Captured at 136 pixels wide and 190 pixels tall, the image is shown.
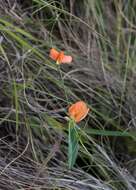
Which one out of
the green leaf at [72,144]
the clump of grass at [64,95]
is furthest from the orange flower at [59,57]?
the green leaf at [72,144]

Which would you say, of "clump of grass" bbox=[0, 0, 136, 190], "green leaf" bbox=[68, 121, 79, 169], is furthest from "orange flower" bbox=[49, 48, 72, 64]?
"green leaf" bbox=[68, 121, 79, 169]

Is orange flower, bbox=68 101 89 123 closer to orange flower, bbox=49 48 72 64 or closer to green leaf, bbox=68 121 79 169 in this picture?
green leaf, bbox=68 121 79 169

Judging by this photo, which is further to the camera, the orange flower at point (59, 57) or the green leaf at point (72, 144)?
the orange flower at point (59, 57)

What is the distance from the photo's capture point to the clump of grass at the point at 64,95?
1.05 m

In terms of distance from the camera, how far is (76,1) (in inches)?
55.3

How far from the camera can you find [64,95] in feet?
3.92

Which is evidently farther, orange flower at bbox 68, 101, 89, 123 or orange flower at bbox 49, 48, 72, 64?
orange flower at bbox 49, 48, 72, 64

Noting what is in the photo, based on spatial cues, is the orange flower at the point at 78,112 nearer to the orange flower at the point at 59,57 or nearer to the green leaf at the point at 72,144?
the green leaf at the point at 72,144

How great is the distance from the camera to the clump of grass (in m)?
1.05

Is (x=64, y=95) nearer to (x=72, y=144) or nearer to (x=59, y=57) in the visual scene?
(x=59, y=57)

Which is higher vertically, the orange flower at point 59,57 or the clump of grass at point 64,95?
the orange flower at point 59,57

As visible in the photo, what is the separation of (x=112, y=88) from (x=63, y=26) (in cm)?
25

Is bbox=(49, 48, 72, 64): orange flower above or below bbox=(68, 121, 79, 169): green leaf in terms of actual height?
above

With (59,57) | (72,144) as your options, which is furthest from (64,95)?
(72,144)
